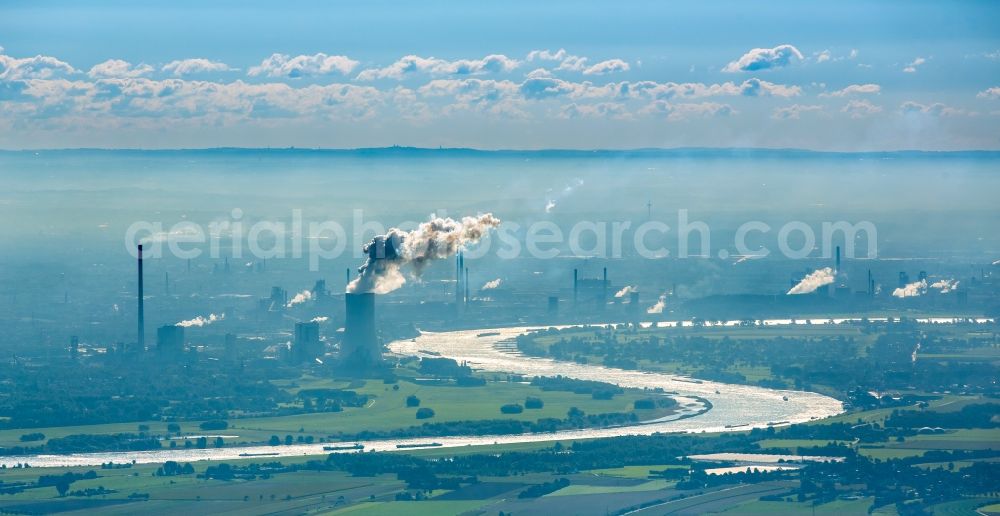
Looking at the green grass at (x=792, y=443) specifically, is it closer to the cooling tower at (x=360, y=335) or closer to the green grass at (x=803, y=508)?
the green grass at (x=803, y=508)

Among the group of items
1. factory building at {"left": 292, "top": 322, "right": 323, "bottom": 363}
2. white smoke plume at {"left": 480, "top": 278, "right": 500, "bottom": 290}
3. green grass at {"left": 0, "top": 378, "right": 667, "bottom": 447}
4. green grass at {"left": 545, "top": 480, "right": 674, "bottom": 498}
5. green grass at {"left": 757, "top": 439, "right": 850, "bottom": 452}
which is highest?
white smoke plume at {"left": 480, "top": 278, "right": 500, "bottom": 290}

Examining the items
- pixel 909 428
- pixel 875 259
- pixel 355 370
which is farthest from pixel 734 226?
pixel 909 428

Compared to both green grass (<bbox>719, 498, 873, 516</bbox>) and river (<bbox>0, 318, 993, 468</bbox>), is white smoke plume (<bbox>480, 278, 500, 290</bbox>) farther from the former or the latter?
green grass (<bbox>719, 498, 873, 516</bbox>)

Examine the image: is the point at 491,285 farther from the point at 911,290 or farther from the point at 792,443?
the point at 792,443

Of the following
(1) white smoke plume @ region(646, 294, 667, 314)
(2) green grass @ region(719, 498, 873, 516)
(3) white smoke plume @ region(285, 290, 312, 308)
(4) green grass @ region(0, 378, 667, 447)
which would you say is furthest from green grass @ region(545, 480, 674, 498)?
(1) white smoke plume @ region(646, 294, 667, 314)

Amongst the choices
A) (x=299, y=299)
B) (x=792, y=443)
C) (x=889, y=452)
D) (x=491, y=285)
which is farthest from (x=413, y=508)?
(x=491, y=285)

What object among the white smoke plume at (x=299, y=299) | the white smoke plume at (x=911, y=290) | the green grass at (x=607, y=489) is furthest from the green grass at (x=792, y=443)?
the white smoke plume at (x=911, y=290)
